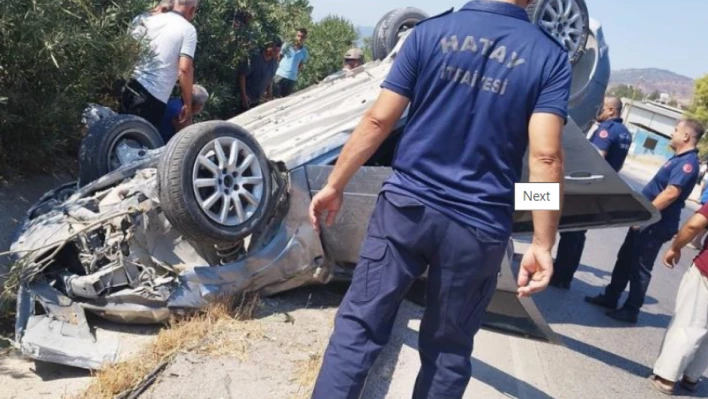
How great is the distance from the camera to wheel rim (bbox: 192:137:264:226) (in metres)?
3.76

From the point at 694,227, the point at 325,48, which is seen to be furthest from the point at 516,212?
the point at 325,48

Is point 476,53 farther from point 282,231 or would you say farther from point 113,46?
point 113,46

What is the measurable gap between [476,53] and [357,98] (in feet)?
7.91

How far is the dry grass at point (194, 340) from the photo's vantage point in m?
3.06

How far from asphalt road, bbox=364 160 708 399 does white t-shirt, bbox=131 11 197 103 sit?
107 inches

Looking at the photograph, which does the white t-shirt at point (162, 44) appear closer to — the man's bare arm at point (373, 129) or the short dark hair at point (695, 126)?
the man's bare arm at point (373, 129)

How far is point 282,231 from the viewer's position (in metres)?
4.12

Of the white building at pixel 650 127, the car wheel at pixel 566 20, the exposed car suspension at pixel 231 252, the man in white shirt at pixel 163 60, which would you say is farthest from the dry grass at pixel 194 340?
the white building at pixel 650 127

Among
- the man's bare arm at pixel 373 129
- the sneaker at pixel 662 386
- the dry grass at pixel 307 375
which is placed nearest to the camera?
the man's bare arm at pixel 373 129

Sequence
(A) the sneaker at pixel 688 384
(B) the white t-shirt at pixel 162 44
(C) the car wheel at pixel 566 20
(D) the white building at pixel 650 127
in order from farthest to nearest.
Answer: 1. (D) the white building at pixel 650 127
2. (B) the white t-shirt at pixel 162 44
3. (C) the car wheel at pixel 566 20
4. (A) the sneaker at pixel 688 384

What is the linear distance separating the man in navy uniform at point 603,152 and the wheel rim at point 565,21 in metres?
1.10

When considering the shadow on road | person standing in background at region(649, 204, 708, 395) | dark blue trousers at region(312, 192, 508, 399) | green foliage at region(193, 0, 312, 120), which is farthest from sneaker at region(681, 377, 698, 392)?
green foliage at region(193, 0, 312, 120)

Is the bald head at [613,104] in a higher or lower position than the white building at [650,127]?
higher

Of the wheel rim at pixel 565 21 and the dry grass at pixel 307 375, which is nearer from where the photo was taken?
A: the dry grass at pixel 307 375
